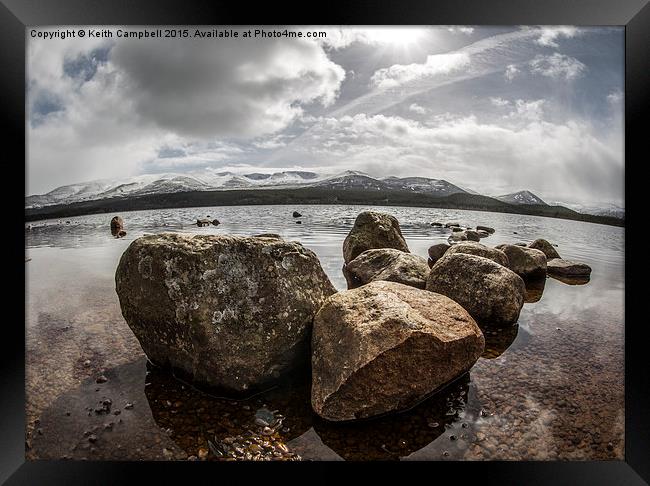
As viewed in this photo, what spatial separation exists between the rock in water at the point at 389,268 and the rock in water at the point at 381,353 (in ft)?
7.63

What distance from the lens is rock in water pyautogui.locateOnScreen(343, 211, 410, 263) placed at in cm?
827

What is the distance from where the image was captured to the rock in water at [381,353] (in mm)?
3111

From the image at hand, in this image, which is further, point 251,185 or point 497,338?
point 251,185

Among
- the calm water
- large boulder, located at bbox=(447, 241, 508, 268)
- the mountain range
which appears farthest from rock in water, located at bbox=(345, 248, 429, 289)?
the calm water

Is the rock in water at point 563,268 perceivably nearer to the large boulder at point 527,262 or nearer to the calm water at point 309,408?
the large boulder at point 527,262

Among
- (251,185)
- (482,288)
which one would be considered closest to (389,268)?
(482,288)

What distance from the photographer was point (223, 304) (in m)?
3.47

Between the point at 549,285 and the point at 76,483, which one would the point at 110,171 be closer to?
the point at 76,483

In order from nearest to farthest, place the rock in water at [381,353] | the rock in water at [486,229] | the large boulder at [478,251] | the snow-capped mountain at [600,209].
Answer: the rock in water at [381,353] < the snow-capped mountain at [600,209] < the large boulder at [478,251] < the rock in water at [486,229]
